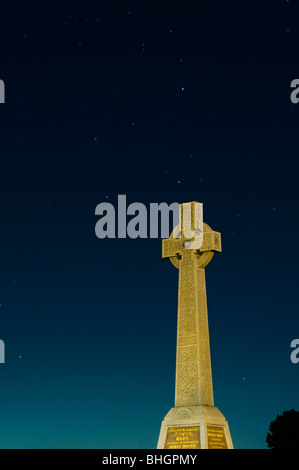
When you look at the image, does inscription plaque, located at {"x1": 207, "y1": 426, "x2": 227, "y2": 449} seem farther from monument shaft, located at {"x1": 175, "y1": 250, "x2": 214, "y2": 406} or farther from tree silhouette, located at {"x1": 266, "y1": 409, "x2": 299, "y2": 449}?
tree silhouette, located at {"x1": 266, "y1": 409, "x2": 299, "y2": 449}

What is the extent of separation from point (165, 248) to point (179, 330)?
3.48 m

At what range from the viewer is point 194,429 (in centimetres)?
3131

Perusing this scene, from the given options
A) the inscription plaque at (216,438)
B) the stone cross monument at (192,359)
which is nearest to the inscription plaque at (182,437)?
the stone cross monument at (192,359)

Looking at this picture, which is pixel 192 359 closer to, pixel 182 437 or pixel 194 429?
pixel 194 429

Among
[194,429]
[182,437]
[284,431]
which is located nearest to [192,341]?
[194,429]

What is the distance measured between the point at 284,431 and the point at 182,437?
40.8 feet

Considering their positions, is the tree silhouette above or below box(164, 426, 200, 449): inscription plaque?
above

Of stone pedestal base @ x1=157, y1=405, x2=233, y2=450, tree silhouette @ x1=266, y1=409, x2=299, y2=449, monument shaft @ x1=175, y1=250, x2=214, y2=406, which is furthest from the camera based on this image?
tree silhouette @ x1=266, y1=409, x2=299, y2=449

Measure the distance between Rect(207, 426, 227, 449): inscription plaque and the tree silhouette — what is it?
10415 millimetres

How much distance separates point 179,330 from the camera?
33.2 m

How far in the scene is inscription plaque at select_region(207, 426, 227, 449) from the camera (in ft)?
102

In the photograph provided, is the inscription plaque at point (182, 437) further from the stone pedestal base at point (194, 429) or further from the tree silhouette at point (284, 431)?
the tree silhouette at point (284, 431)

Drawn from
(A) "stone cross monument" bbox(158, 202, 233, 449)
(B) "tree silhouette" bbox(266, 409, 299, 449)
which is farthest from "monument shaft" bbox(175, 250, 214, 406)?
(B) "tree silhouette" bbox(266, 409, 299, 449)
